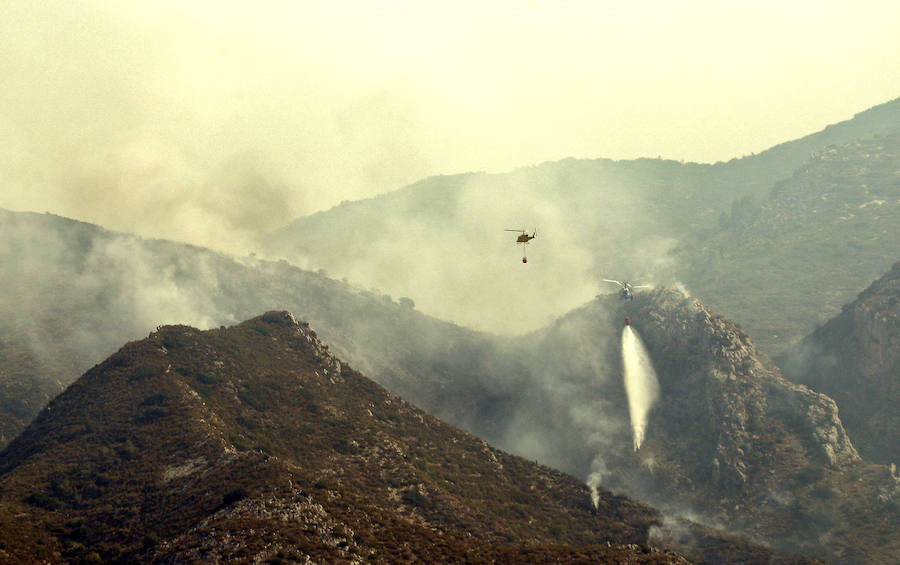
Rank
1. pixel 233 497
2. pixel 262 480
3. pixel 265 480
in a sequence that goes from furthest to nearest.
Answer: pixel 262 480
pixel 265 480
pixel 233 497

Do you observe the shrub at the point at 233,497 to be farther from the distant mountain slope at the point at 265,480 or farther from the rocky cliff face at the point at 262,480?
the distant mountain slope at the point at 265,480

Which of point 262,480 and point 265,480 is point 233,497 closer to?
point 265,480

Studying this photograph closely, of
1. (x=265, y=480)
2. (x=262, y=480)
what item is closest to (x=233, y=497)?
(x=265, y=480)

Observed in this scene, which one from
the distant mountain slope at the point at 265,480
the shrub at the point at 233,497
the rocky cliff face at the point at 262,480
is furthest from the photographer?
the shrub at the point at 233,497

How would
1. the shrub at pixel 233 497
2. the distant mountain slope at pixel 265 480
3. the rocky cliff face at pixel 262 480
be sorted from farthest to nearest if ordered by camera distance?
the shrub at pixel 233 497 < the distant mountain slope at pixel 265 480 < the rocky cliff face at pixel 262 480

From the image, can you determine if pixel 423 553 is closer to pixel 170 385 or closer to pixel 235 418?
pixel 235 418

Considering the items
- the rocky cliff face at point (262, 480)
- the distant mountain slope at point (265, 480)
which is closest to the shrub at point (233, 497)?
the rocky cliff face at point (262, 480)

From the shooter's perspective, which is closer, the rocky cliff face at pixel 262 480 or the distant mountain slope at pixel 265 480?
the rocky cliff face at pixel 262 480

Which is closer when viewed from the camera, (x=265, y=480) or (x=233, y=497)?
(x=233, y=497)

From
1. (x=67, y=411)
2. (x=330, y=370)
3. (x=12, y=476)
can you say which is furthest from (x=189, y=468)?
(x=330, y=370)
